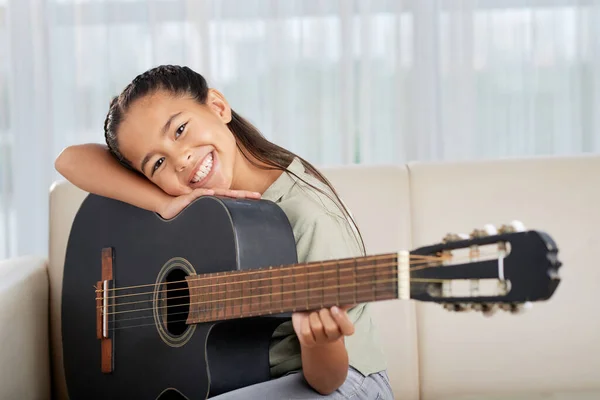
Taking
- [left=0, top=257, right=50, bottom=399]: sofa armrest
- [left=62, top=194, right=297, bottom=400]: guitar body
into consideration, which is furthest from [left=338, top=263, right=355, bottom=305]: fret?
[left=0, top=257, right=50, bottom=399]: sofa armrest

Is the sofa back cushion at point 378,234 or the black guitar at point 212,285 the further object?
the sofa back cushion at point 378,234

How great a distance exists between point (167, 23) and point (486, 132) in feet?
3.84

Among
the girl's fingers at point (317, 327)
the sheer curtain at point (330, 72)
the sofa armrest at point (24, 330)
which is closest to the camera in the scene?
the girl's fingers at point (317, 327)

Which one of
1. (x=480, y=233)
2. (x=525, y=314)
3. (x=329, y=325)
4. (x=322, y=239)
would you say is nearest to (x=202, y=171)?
(x=322, y=239)

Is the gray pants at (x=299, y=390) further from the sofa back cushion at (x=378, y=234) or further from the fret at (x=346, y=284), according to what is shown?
the sofa back cushion at (x=378, y=234)

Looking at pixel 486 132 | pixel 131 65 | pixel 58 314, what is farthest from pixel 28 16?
pixel 486 132

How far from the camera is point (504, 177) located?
6.47 feet

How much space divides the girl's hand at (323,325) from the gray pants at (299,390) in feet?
0.50

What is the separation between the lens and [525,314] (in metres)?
1.92

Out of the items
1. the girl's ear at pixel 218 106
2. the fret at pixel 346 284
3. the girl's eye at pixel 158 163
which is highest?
the girl's ear at pixel 218 106

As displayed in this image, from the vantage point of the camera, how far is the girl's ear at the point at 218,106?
5.63 ft

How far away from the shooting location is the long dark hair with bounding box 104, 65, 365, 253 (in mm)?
1678

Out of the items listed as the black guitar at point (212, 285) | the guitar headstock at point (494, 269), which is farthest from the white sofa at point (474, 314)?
the guitar headstock at point (494, 269)

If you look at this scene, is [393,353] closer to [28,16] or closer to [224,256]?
[224,256]
